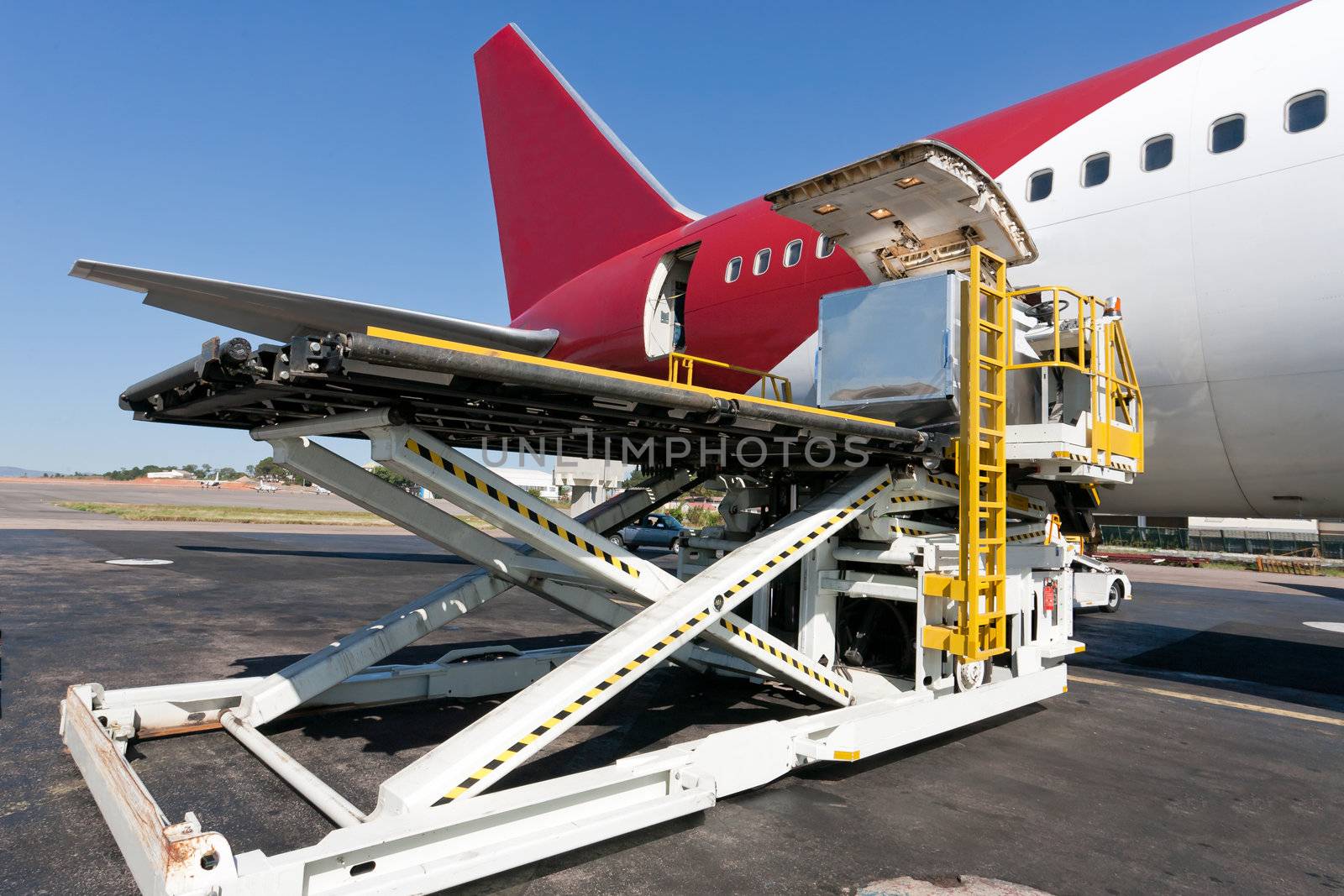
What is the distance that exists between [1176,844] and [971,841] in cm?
113

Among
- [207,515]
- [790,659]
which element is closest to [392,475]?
[790,659]

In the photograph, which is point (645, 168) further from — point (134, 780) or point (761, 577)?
point (134, 780)

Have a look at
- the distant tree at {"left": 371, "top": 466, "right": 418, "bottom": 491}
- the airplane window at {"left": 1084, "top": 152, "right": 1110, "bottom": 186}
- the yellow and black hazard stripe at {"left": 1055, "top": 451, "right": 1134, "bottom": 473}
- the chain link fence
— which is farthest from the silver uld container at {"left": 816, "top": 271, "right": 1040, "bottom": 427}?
the chain link fence

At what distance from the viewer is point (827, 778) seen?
4.98 metres

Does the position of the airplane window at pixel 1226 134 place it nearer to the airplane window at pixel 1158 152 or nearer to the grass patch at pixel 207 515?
the airplane window at pixel 1158 152

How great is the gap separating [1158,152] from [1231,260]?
126cm

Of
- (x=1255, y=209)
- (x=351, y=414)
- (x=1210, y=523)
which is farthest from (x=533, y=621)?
(x=1210, y=523)

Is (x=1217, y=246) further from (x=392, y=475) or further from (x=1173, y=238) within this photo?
(x=392, y=475)

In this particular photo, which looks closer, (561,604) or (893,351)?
(561,604)

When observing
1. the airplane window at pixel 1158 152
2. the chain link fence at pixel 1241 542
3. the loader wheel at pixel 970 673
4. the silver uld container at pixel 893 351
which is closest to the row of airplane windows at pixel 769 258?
the silver uld container at pixel 893 351

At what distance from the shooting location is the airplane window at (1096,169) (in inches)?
283

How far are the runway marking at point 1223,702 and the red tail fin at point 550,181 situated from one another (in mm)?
9692

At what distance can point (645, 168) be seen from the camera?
1505 centimetres

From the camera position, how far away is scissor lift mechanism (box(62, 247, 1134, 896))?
125 inches
